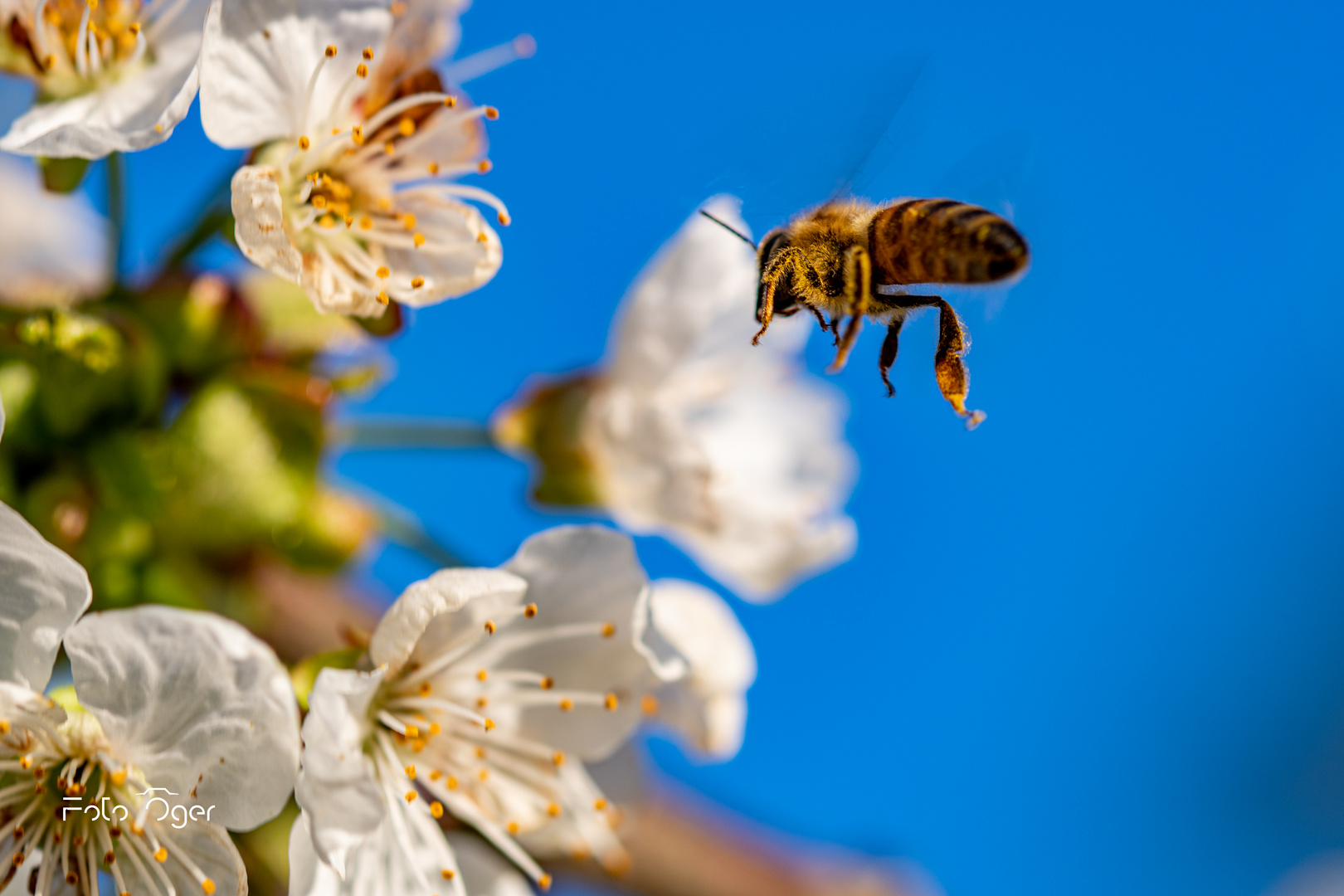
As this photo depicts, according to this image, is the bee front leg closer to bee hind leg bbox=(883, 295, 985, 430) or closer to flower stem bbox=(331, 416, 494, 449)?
bee hind leg bbox=(883, 295, 985, 430)

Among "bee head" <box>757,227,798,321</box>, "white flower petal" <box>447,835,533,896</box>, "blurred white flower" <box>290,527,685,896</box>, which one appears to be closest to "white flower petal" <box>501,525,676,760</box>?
"blurred white flower" <box>290,527,685,896</box>

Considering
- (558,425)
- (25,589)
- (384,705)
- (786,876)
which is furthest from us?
(786,876)

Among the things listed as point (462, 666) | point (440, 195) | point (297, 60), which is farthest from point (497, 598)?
point (297, 60)

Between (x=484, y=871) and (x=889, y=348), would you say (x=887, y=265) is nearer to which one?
(x=889, y=348)

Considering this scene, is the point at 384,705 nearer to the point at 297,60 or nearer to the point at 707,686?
the point at 707,686

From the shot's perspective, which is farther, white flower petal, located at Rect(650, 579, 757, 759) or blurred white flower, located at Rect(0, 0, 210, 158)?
white flower petal, located at Rect(650, 579, 757, 759)

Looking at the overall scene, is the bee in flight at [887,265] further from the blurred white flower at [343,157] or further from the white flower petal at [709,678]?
the white flower petal at [709,678]
